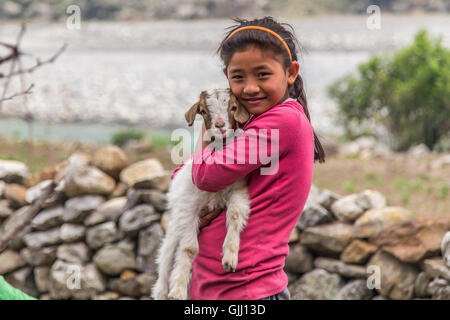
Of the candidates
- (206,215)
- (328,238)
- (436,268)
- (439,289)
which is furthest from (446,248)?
(206,215)

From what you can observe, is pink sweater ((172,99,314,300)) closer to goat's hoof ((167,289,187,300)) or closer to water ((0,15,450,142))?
goat's hoof ((167,289,187,300))

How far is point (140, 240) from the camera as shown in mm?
4969

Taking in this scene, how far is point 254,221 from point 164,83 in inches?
520

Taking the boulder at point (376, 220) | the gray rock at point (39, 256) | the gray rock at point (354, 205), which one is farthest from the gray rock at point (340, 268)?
the gray rock at point (39, 256)

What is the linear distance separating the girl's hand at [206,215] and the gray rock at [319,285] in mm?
2723

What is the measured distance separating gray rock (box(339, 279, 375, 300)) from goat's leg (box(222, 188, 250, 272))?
9.59 feet

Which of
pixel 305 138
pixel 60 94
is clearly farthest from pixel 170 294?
pixel 60 94

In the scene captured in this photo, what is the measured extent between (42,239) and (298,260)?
2664 mm

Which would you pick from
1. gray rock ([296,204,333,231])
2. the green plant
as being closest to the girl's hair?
gray rock ([296,204,333,231])

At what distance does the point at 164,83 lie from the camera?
14.8 metres

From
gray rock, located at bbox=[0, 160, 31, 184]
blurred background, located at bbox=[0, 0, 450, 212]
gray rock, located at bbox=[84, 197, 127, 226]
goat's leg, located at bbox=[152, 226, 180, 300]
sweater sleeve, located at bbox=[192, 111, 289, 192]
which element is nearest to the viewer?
sweater sleeve, located at bbox=[192, 111, 289, 192]

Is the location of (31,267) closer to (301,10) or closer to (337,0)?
(301,10)

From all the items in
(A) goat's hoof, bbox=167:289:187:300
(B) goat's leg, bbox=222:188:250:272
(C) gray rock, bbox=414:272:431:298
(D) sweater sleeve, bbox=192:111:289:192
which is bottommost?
(C) gray rock, bbox=414:272:431:298

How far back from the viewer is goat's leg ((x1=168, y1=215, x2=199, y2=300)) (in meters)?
2.18
